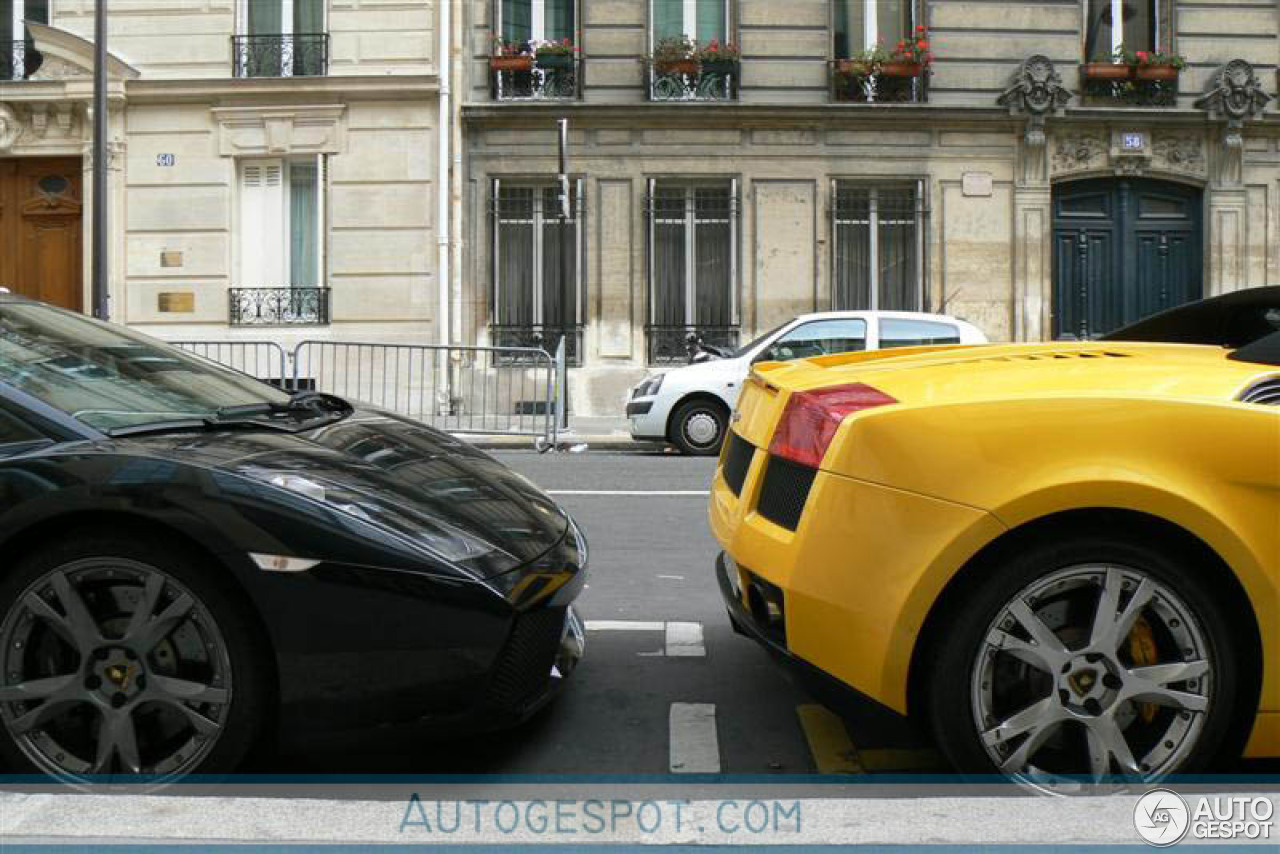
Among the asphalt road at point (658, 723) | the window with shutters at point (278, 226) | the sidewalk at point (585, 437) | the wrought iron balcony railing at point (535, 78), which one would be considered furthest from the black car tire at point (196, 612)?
the wrought iron balcony railing at point (535, 78)

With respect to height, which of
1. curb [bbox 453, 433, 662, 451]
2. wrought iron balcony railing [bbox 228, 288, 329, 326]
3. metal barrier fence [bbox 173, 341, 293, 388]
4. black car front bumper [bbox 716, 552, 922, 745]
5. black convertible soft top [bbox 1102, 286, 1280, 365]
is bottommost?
black car front bumper [bbox 716, 552, 922, 745]

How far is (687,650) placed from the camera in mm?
4840

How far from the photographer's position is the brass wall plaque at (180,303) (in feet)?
61.3

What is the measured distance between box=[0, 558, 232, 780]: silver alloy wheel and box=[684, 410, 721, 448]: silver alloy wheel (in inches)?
405

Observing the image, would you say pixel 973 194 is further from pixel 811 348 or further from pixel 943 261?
pixel 811 348

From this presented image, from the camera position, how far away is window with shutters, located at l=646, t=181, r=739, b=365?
61.9ft

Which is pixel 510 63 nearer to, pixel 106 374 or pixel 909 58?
pixel 909 58

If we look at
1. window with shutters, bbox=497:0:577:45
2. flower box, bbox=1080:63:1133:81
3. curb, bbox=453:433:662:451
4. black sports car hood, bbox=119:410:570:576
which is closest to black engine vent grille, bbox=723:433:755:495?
black sports car hood, bbox=119:410:570:576

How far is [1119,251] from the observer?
1920cm

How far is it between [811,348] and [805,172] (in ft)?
19.6

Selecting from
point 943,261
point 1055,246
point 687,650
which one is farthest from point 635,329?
point 687,650

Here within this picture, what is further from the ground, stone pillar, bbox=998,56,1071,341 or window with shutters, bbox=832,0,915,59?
window with shutters, bbox=832,0,915,59

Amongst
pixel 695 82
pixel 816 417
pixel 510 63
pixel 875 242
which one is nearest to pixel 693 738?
pixel 816 417

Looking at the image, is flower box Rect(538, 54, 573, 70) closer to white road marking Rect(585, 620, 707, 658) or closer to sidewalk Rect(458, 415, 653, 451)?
sidewalk Rect(458, 415, 653, 451)
